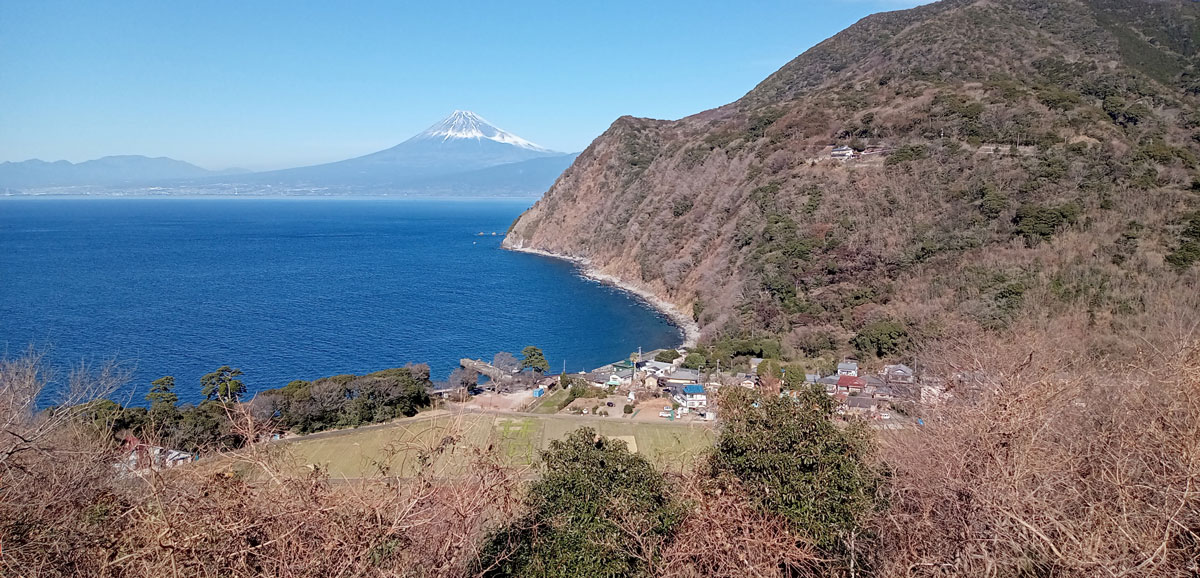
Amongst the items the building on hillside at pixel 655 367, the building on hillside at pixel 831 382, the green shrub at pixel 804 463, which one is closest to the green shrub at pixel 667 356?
the building on hillside at pixel 655 367

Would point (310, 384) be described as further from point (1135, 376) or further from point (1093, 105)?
point (1093, 105)

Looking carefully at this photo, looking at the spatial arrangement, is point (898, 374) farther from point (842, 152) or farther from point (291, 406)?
point (842, 152)

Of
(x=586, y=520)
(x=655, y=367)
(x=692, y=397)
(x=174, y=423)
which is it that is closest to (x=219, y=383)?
(x=174, y=423)

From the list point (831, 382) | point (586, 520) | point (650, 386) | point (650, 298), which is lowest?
point (650, 386)

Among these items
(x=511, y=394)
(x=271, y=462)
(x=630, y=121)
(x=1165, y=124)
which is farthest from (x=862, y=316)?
(x=630, y=121)

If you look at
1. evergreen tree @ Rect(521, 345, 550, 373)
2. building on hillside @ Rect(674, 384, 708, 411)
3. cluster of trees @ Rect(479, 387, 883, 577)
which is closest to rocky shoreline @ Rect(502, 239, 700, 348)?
building on hillside @ Rect(674, 384, 708, 411)
